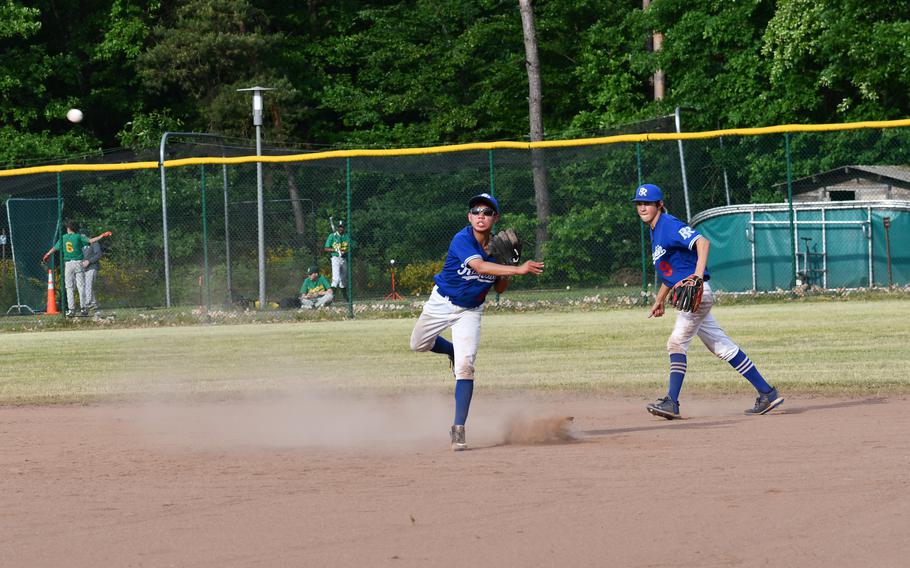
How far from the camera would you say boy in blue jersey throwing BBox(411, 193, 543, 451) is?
25.0ft

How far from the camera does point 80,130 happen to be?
38.3 m

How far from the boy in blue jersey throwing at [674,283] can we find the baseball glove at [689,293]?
2.2 inches

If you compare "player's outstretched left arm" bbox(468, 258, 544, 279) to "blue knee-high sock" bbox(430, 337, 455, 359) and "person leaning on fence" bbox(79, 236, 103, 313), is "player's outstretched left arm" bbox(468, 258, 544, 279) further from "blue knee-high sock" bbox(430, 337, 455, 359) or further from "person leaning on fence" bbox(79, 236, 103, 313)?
"person leaning on fence" bbox(79, 236, 103, 313)

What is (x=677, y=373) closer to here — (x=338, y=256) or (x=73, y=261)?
(x=338, y=256)

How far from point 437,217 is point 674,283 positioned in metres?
12.2

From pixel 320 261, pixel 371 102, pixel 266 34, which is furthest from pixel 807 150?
pixel 266 34

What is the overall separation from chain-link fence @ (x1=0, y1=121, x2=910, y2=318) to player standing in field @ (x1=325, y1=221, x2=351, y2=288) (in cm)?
17

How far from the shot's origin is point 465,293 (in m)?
7.82

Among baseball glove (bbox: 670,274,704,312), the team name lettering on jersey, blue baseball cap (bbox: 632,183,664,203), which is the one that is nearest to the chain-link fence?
blue baseball cap (bbox: 632,183,664,203)

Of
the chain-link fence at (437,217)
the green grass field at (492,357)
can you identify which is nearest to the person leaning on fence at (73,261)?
the chain-link fence at (437,217)

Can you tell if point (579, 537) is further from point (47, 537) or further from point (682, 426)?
point (682, 426)

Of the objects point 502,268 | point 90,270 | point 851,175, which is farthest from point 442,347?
point 851,175

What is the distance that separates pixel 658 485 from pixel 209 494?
7.37ft

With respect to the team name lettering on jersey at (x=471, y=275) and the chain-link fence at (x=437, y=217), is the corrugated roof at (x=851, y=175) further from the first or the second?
the team name lettering on jersey at (x=471, y=275)
